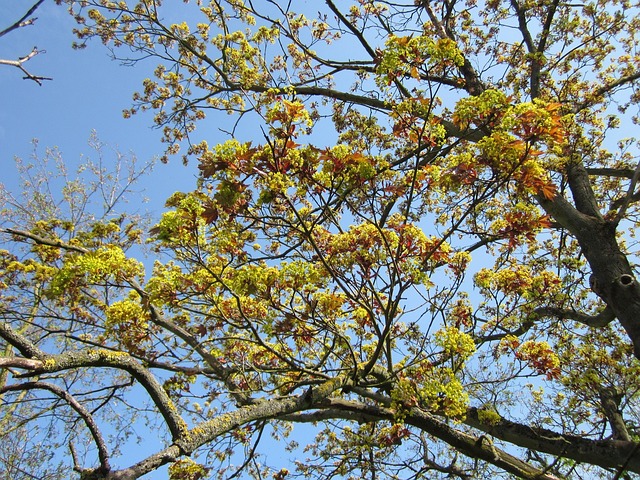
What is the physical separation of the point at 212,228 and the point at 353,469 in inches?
130

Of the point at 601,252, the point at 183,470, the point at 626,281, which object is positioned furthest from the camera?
the point at 601,252

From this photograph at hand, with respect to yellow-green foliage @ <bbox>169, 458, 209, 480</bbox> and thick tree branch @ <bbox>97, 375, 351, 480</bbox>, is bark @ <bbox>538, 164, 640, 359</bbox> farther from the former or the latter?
yellow-green foliage @ <bbox>169, 458, 209, 480</bbox>

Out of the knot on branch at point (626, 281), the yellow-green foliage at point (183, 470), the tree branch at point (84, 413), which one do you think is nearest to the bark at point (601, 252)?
the knot on branch at point (626, 281)

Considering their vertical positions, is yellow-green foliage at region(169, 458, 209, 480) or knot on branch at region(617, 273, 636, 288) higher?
yellow-green foliage at region(169, 458, 209, 480)

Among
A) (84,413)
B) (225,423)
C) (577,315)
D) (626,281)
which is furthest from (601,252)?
(84,413)

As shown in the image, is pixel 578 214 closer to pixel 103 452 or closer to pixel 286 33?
pixel 286 33

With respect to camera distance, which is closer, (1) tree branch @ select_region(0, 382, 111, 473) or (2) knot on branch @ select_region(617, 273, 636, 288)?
(1) tree branch @ select_region(0, 382, 111, 473)

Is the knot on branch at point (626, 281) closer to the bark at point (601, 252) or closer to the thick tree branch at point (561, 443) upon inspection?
the bark at point (601, 252)

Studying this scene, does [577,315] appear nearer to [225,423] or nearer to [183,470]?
[225,423]

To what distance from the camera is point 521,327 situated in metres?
4.67

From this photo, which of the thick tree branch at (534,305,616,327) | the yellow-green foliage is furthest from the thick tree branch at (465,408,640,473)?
the yellow-green foliage

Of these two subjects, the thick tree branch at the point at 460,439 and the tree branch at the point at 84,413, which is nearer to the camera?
the tree branch at the point at 84,413

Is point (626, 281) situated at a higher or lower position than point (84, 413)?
lower

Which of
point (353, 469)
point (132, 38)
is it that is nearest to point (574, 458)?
point (353, 469)
